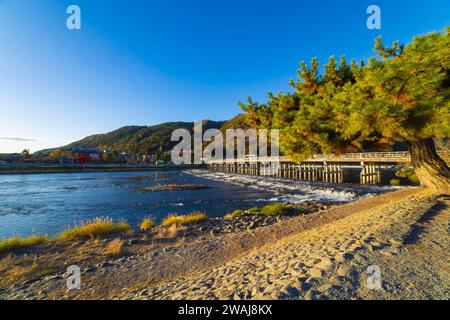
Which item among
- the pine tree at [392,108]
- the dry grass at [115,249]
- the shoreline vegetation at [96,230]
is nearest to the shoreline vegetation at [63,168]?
the shoreline vegetation at [96,230]

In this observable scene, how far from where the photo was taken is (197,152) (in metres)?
136

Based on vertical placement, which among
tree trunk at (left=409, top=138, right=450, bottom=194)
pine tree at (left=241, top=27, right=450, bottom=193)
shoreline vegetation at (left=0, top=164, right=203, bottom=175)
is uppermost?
pine tree at (left=241, top=27, right=450, bottom=193)

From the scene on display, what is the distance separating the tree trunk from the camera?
27.6ft

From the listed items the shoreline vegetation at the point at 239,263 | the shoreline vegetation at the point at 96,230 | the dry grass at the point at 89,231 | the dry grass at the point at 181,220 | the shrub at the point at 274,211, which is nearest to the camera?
the shoreline vegetation at the point at 239,263

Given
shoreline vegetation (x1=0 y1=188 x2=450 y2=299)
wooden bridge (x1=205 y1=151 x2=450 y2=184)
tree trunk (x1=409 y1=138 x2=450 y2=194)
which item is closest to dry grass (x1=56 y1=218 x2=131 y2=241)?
shoreline vegetation (x1=0 y1=188 x2=450 y2=299)

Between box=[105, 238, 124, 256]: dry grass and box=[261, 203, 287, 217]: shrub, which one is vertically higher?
box=[105, 238, 124, 256]: dry grass

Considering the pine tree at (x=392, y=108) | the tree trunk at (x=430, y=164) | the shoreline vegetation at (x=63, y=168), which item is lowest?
the shoreline vegetation at (x=63, y=168)

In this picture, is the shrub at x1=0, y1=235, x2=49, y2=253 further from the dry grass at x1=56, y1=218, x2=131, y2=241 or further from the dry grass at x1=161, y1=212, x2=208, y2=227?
the dry grass at x1=161, y1=212, x2=208, y2=227

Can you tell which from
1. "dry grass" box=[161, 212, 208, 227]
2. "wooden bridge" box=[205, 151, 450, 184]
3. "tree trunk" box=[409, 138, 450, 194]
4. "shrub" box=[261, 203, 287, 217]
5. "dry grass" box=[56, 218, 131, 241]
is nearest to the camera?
"tree trunk" box=[409, 138, 450, 194]

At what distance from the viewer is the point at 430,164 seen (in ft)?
27.7

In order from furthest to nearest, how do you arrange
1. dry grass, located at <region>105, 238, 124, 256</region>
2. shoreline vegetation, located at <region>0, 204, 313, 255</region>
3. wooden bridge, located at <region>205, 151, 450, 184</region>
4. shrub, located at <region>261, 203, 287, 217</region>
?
wooden bridge, located at <region>205, 151, 450, 184</region>
shrub, located at <region>261, 203, 287, 217</region>
shoreline vegetation, located at <region>0, 204, 313, 255</region>
dry grass, located at <region>105, 238, 124, 256</region>

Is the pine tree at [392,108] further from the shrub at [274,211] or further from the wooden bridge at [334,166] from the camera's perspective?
the wooden bridge at [334,166]

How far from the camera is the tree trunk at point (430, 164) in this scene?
27.6 ft
